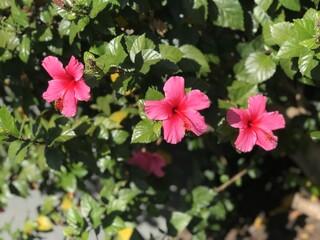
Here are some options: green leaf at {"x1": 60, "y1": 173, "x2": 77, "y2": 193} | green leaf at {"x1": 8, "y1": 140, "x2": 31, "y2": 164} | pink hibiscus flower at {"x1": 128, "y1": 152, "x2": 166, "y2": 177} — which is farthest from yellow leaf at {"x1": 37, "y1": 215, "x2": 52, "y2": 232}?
green leaf at {"x1": 8, "y1": 140, "x2": 31, "y2": 164}

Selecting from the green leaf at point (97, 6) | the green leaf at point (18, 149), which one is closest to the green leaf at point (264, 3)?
the green leaf at point (97, 6)

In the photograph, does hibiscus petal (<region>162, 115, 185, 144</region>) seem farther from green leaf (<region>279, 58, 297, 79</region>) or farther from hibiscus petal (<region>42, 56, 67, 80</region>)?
green leaf (<region>279, 58, 297, 79</region>)

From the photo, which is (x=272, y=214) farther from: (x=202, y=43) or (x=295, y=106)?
(x=202, y=43)

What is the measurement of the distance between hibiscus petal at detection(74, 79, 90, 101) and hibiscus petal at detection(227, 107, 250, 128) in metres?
0.45

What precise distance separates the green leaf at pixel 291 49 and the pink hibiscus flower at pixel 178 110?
0.33 metres

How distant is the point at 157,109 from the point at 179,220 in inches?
38.1

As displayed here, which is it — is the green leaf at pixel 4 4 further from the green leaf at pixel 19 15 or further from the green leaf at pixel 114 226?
the green leaf at pixel 114 226

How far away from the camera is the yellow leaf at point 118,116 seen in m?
2.23

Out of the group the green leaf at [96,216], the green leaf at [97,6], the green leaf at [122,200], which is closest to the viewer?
the green leaf at [97,6]

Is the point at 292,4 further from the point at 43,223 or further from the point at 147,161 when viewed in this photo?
the point at 43,223

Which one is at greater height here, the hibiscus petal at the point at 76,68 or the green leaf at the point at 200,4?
the hibiscus petal at the point at 76,68

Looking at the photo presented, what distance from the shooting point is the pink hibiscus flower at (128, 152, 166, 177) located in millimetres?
2502

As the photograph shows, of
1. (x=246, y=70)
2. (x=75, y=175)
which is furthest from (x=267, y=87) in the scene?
(x=75, y=175)

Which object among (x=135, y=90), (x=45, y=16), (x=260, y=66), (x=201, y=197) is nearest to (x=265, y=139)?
(x=260, y=66)
